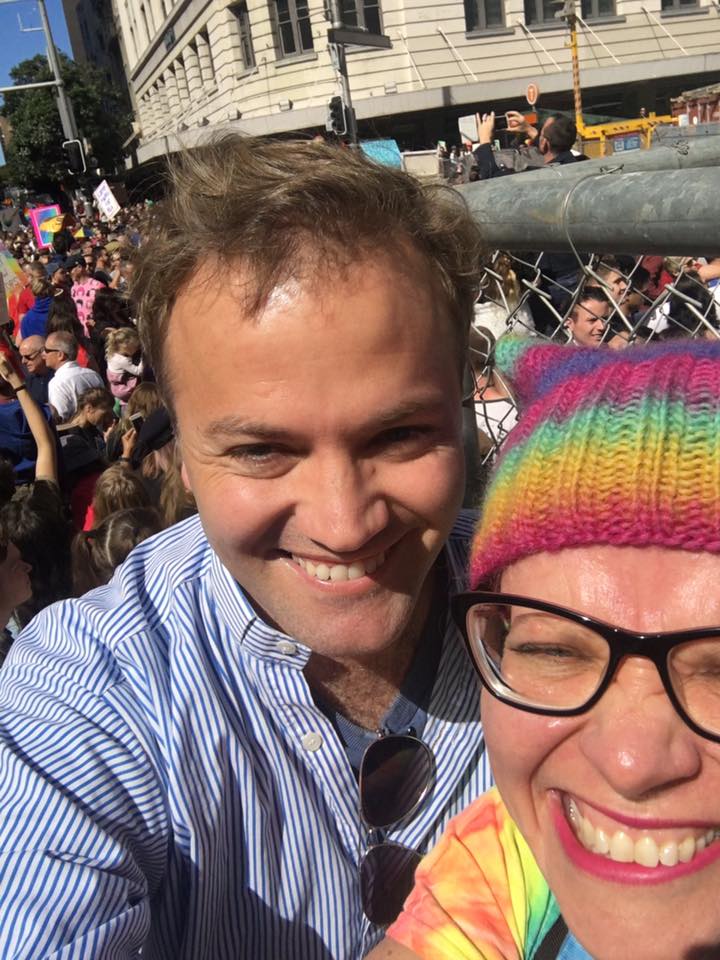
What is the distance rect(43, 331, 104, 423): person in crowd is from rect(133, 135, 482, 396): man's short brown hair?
4.97 metres

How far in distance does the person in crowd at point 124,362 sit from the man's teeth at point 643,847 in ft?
18.8

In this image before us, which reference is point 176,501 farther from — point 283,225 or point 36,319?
point 36,319

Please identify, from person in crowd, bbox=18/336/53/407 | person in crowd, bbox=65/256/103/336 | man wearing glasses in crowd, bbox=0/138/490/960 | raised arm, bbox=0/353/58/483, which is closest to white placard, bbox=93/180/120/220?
person in crowd, bbox=65/256/103/336

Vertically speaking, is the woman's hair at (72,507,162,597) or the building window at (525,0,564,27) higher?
the building window at (525,0,564,27)

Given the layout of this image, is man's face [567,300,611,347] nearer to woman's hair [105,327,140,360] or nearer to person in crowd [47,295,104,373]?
woman's hair [105,327,140,360]

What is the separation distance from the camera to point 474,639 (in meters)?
1.16

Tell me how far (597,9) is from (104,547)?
3469 cm

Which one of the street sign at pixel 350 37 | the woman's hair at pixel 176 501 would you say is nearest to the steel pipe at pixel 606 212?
the woman's hair at pixel 176 501

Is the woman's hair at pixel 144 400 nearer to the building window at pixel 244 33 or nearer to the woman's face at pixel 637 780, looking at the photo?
the woman's face at pixel 637 780

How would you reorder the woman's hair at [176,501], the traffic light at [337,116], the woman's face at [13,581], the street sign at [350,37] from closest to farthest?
the woman's face at [13,581], the woman's hair at [176,501], the street sign at [350,37], the traffic light at [337,116]

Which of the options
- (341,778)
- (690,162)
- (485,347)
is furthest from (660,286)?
(341,778)

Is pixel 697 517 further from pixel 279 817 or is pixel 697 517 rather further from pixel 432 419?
pixel 279 817

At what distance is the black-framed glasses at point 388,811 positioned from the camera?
4.90 ft

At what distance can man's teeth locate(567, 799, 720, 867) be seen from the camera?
0.95 metres
